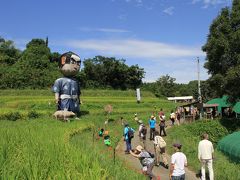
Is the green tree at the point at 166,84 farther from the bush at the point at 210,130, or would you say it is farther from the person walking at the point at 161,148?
the person walking at the point at 161,148

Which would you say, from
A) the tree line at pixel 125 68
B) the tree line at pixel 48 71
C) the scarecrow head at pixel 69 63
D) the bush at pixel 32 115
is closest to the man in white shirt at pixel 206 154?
the tree line at pixel 125 68

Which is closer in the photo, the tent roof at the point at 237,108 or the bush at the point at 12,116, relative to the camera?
the bush at the point at 12,116

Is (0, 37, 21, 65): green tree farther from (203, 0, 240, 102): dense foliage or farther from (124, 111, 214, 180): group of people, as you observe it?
(124, 111, 214, 180): group of people

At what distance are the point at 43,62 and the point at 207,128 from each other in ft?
125

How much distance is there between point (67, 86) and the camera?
27094 mm

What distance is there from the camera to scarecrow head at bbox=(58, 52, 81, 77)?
2709 centimetres

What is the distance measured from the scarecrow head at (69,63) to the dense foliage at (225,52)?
9.36 metres

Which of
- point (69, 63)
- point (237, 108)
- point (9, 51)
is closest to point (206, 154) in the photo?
point (69, 63)

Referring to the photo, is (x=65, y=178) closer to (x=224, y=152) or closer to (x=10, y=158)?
(x=10, y=158)

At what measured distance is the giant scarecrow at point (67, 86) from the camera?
2681 cm

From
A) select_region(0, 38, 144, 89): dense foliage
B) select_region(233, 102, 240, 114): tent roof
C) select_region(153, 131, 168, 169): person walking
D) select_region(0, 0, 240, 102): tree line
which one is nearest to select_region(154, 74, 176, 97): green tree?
select_region(0, 0, 240, 102): tree line

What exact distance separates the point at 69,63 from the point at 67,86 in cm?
158

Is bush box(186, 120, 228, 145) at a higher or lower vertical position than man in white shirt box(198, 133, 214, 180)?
lower

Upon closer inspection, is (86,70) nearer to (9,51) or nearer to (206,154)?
(9,51)
